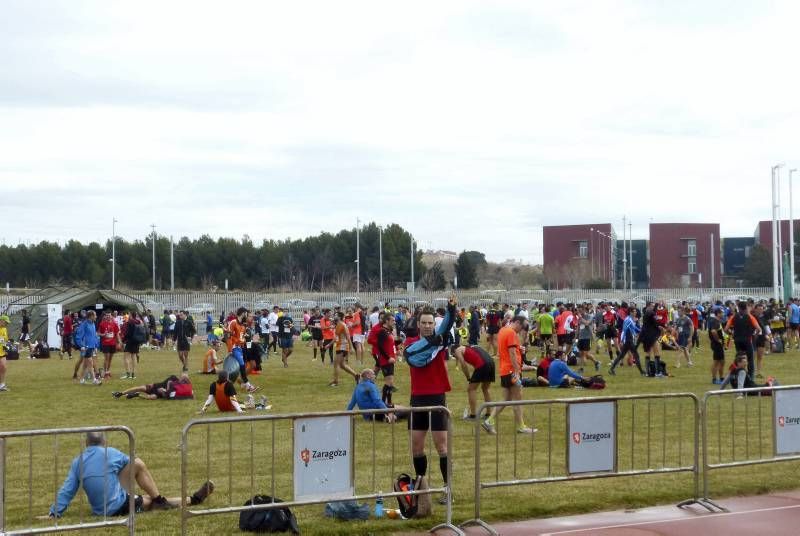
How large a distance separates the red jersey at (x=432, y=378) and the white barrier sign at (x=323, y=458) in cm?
148

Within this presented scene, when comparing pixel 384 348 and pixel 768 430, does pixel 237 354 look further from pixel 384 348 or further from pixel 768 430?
pixel 768 430

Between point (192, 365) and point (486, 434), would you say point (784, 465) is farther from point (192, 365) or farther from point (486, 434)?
A: point (192, 365)

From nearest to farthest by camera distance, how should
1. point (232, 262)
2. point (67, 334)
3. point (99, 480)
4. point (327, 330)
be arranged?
point (99, 480)
point (327, 330)
point (67, 334)
point (232, 262)

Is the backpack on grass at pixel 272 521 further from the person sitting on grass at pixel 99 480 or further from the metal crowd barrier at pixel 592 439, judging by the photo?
the metal crowd barrier at pixel 592 439

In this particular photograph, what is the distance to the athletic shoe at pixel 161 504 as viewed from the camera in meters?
9.05

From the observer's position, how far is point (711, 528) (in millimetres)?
8688

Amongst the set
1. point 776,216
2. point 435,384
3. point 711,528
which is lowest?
point 711,528

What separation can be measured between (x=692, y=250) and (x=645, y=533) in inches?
3256

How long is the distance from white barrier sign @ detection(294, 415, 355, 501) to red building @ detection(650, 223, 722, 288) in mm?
81106

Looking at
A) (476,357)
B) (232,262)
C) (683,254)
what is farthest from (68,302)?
(683,254)

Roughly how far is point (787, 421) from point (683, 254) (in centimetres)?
8075

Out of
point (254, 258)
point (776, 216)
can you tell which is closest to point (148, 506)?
point (776, 216)

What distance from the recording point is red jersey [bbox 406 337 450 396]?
9438 mm

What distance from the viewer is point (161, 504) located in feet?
29.8
